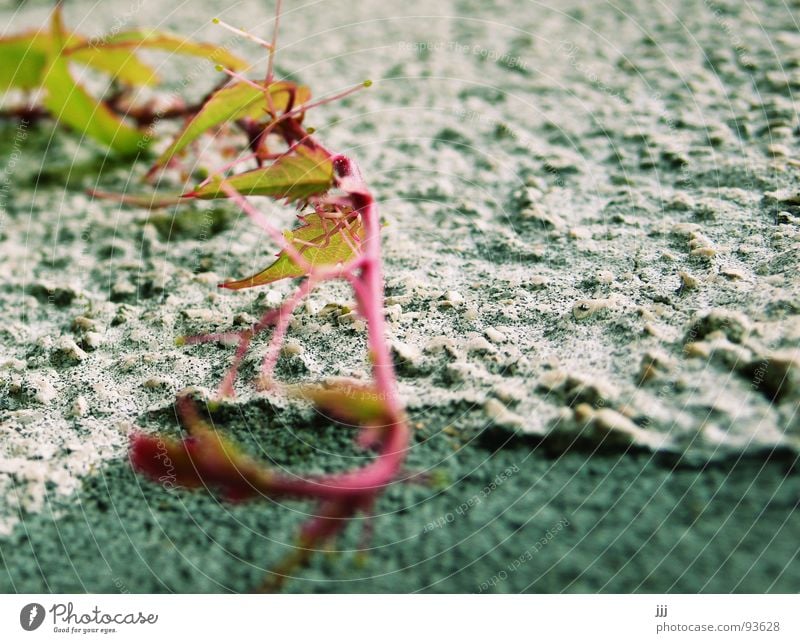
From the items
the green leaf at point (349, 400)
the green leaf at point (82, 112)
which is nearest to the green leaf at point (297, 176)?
the green leaf at point (349, 400)

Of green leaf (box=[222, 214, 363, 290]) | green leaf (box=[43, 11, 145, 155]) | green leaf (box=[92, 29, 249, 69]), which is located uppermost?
green leaf (box=[92, 29, 249, 69])

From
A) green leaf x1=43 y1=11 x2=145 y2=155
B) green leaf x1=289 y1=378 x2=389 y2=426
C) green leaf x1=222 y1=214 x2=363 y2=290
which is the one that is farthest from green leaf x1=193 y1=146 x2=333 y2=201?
green leaf x1=43 y1=11 x2=145 y2=155

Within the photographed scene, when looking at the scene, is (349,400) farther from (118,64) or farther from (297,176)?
(118,64)

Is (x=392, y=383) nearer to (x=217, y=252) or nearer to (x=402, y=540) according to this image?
(x=402, y=540)

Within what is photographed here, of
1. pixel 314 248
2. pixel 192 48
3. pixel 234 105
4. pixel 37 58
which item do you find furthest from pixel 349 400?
pixel 37 58

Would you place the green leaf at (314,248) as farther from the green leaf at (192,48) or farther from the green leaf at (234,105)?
the green leaf at (192,48)

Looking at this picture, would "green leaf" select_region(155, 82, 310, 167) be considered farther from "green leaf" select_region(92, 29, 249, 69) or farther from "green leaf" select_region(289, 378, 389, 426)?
"green leaf" select_region(289, 378, 389, 426)
